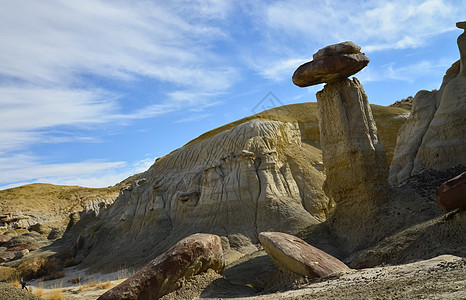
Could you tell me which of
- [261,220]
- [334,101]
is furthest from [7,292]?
[261,220]

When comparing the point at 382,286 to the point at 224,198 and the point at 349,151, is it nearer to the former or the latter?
the point at 349,151

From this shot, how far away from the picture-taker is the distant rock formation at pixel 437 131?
627 inches

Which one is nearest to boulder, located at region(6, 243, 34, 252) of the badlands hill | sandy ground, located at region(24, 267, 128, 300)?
sandy ground, located at region(24, 267, 128, 300)

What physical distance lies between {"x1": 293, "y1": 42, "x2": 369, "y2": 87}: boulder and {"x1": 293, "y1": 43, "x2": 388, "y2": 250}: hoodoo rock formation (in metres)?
0.03

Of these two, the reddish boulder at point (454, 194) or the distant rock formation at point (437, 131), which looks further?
the distant rock formation at point (437, 131)

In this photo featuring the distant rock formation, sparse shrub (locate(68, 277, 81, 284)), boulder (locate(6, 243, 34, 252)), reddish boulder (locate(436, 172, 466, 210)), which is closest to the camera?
reddish boulder (locate(436, 172, 466, 210))

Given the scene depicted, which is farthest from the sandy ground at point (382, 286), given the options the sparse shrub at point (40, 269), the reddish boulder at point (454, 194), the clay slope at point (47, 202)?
the clay slope at point (47, 202)

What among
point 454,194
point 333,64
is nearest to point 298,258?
point 454,194

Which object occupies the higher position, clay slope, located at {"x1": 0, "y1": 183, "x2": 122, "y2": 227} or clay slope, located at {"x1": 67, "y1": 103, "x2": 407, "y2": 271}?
clay slope, located at {"x1": 0, "y1": 183, "x2": 122, "y2": 227}

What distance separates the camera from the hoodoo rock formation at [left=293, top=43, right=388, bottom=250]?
47.1ft

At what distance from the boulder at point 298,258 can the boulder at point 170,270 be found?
1.47 meters

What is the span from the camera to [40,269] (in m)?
21.4

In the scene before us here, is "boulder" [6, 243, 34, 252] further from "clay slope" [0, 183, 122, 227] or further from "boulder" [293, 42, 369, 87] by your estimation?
"boulder" [293, 42, 369, 87]

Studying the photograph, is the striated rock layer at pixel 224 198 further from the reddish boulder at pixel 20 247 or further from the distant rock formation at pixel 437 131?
the reddish boulder at pixel 20 247
